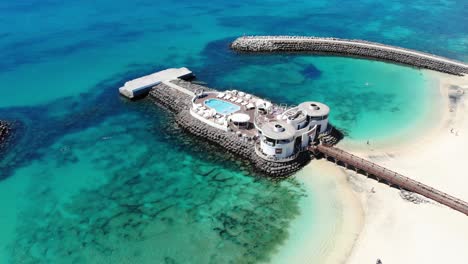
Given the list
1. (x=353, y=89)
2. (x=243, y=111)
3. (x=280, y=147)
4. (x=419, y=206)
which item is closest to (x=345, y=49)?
(x=353, y=89)

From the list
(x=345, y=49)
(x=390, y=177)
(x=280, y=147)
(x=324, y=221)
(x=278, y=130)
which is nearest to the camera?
(x=324, y=221)

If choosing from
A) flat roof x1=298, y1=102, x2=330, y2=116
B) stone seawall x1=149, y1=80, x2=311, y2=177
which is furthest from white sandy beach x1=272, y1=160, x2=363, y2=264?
flat roof x1=298, y1=102, x2=330, y2=116

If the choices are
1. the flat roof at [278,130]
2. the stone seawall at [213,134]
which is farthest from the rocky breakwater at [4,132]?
the flat roof at [278,130]

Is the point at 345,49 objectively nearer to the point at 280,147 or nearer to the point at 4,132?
the point at 280,147

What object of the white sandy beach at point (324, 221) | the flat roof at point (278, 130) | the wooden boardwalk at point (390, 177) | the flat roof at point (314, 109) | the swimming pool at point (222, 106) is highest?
the flat roof at point (314, 109)

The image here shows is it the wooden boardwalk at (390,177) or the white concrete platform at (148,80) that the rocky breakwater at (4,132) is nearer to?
the white concrete platform at (148,80)

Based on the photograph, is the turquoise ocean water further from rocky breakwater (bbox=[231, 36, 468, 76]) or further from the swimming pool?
the swimming pool
